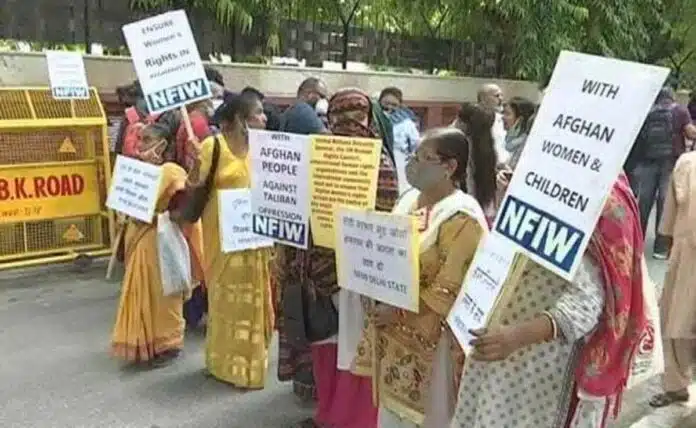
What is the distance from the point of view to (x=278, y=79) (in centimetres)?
984

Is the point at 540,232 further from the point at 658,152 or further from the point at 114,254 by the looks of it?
the point at 658,152

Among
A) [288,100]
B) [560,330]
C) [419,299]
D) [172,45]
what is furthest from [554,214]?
[288,100]

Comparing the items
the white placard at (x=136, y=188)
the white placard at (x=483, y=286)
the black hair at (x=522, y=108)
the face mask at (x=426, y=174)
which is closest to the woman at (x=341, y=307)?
the face mask at (x=426, y=174)

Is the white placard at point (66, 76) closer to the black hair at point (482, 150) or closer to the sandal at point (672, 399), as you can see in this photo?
the black hair at point (482, 150)

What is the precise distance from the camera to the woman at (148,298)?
5.05 meters

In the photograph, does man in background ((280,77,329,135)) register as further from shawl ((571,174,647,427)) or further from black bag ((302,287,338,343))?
shawl ((571,174,647,427))

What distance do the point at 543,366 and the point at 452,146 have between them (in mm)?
935

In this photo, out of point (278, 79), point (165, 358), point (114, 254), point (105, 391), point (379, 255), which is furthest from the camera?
point (278, 79)

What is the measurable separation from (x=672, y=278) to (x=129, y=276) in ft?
10.0

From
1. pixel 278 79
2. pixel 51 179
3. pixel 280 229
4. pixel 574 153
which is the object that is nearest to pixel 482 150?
pixel 280 229

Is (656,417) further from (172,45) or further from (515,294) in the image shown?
(172,45)

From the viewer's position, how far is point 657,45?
1595cm

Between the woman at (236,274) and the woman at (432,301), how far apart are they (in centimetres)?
159

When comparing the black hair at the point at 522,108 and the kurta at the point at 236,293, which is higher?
the black hair at the point at 522,108
